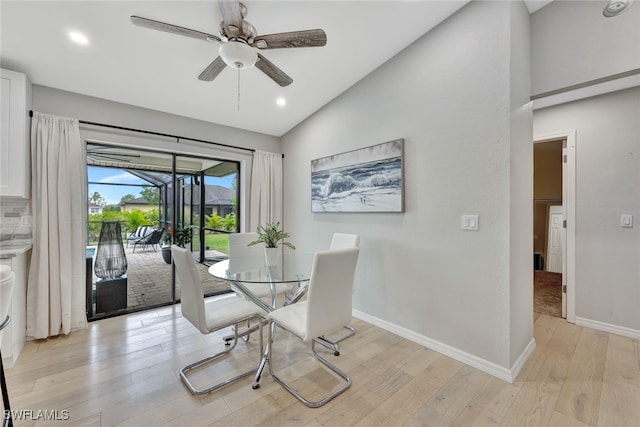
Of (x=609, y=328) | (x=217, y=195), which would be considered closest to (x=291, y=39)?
(x=217, y=195)

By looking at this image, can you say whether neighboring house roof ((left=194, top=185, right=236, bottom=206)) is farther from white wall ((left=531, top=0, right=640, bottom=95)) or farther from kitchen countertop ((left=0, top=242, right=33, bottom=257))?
white wall ((left=531, top=0, right=640, bottom=95))

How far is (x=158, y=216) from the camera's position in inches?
138


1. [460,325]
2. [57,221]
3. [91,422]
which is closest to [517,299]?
[460,325]

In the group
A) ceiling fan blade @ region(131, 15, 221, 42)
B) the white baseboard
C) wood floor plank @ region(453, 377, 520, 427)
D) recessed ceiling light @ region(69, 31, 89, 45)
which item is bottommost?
wood floor plank @ region(453, 377, 520, 427)

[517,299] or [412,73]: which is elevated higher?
[412,73]

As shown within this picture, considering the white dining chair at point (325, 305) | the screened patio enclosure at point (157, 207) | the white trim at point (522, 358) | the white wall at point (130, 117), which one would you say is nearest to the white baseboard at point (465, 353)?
the white trim at point (522, 358)

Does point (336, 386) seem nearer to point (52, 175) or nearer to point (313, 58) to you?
point (313, 58)

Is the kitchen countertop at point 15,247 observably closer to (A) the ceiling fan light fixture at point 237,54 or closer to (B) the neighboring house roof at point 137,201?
(B) the neighboring house roof at point 137,201

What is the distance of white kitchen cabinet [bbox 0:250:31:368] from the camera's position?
2.12 m

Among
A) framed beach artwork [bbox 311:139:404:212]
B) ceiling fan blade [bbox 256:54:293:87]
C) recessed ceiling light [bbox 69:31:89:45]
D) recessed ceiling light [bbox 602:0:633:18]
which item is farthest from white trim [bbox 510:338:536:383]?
recessed ceiling light [bbox 69:31:89:45]

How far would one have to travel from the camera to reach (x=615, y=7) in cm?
194

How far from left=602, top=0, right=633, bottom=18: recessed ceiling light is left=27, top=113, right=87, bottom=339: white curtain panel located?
4.70 meters

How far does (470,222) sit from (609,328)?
2.16m

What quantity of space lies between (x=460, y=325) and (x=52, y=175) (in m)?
4.04
